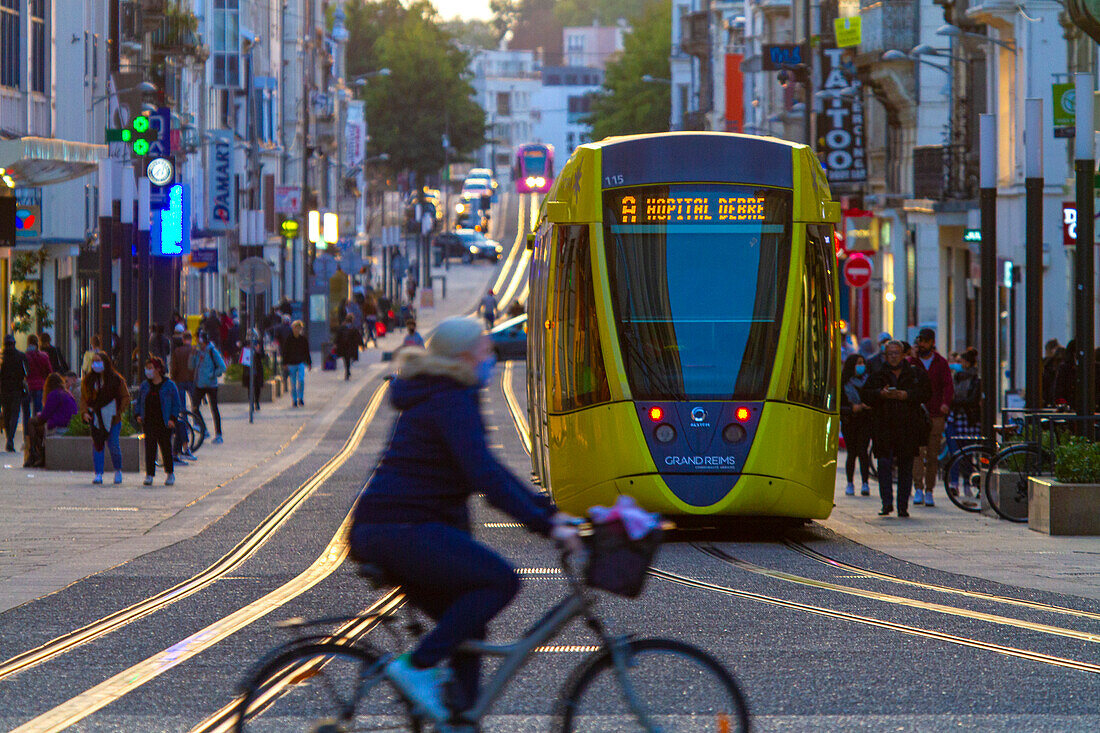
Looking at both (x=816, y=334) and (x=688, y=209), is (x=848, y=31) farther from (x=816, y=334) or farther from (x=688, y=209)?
(x=816, y=334)

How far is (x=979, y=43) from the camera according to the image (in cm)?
4019

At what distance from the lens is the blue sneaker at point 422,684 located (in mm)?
6219

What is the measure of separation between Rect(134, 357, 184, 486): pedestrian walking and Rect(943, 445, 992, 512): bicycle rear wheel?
865 cm

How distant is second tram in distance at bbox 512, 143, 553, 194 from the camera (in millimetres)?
157875

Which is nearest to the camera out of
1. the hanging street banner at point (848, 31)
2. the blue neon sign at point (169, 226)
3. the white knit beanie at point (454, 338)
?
the white knit beanie at point (454, 338)

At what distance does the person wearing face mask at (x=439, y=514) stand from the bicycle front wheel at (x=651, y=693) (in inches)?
14.4

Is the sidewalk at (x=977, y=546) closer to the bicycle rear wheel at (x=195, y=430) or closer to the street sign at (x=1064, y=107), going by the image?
the street sign at (x=1064, y=107)

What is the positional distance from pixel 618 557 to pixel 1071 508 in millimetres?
11523

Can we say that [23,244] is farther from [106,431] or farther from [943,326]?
[943,326]

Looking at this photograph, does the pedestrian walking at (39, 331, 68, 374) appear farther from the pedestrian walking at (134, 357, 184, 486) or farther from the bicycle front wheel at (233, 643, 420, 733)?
the bicycle front wheel at (233, 643, 420, 733)

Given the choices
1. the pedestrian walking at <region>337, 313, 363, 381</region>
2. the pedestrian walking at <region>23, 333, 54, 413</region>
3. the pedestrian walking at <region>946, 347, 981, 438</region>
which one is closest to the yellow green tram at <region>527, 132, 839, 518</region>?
the pedestrian walking at <region>946, 347, 981, 438</region>

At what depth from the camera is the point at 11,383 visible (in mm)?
26828

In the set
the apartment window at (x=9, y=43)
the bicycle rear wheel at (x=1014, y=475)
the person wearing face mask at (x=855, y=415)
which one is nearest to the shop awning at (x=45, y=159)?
the apartment window at (x=9, y=43)

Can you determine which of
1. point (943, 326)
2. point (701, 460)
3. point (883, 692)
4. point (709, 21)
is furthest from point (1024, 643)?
point (709, 21)
